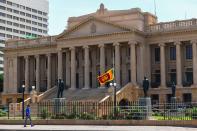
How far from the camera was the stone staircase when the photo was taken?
199 feet

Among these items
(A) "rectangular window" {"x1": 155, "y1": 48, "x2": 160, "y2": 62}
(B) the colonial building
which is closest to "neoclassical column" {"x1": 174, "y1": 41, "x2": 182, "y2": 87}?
(B) the colonial building

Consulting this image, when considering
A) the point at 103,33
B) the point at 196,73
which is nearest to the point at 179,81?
the point at 196,73

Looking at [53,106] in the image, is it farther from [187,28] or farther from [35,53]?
[35,53]

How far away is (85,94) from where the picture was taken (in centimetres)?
6353

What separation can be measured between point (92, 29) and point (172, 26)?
12.2 m

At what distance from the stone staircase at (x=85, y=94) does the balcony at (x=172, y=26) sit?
1174 cm

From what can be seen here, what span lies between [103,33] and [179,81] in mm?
13340

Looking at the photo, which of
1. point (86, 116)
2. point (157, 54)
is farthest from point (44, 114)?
point (157, 54)

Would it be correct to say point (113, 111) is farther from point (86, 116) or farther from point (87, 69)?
point (87, 69)

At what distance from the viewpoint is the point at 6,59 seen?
82.2m

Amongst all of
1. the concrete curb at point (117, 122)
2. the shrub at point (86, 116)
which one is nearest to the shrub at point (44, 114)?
the concrete curb at point (117, 122)

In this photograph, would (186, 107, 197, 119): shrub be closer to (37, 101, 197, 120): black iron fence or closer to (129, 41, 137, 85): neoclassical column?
(37, 101, 197, 120): black iron fence

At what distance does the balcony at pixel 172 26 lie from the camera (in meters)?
62.4

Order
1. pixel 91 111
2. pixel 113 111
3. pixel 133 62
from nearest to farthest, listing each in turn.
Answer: pixel 113 111, pixel 91 111, pixel 133 62
